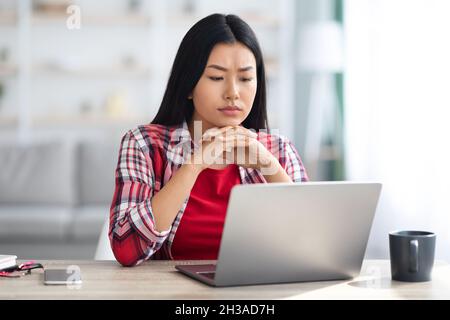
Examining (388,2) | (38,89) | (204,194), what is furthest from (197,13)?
(204,194)

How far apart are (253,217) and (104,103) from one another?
→ 4.47 m

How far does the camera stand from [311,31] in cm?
482

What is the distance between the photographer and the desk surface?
3.96 feet

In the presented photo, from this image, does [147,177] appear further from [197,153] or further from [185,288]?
[185,288]

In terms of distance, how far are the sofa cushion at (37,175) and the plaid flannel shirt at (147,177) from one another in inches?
94.1

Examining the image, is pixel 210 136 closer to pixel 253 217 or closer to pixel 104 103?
pixel 253 217

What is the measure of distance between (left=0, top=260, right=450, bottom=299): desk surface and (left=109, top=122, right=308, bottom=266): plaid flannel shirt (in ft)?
0.28

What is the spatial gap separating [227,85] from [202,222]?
35cm

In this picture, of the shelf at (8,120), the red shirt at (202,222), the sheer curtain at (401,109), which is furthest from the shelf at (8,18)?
the red shirt at (202,222)

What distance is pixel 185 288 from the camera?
1263mm

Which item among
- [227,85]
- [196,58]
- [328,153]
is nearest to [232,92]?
[227,85]

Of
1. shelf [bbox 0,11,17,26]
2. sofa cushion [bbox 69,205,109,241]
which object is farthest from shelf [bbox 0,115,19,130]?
sofa cushion [bbox 69,205,109,241]

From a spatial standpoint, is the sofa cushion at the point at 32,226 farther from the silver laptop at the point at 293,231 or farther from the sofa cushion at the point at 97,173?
the silver laptop at the point at 293,231
